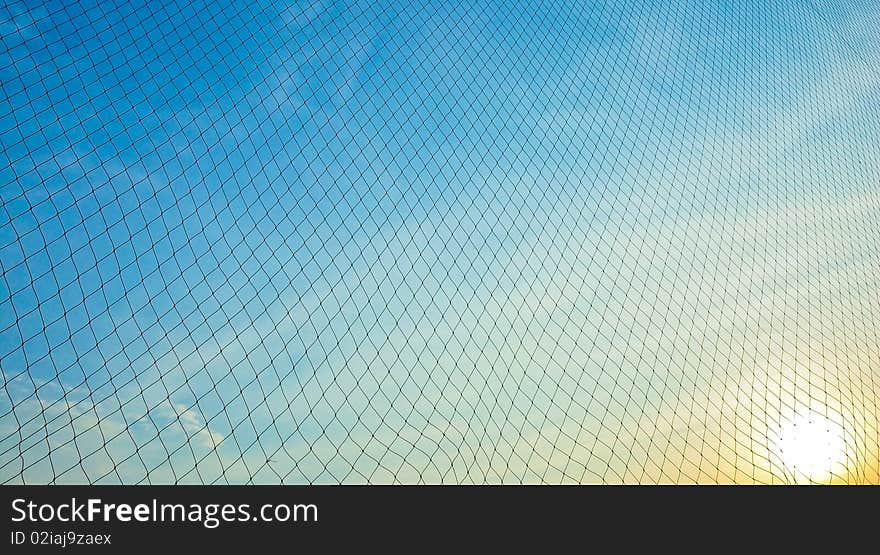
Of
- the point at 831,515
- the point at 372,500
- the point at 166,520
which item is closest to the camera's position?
the point at 166,520

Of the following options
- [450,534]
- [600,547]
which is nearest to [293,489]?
[450,534]

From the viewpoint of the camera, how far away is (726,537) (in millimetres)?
2654

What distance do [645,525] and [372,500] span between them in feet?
3.45

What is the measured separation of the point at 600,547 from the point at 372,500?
34.4 inches

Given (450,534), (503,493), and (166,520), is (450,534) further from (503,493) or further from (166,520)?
(166,520)

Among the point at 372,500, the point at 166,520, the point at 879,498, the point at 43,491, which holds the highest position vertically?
the point at 43,491

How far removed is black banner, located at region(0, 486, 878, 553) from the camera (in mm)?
2336

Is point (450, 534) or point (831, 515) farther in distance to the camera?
point (831, 515)

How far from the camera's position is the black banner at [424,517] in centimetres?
234

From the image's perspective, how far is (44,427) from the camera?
249cm

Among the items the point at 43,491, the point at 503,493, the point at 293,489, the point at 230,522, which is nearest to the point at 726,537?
the point at 503,493

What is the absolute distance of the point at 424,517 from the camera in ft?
8.26

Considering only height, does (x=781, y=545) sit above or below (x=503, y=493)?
below

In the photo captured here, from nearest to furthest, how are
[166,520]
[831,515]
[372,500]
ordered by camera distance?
[166,520]
[372,500]
[831,515]
